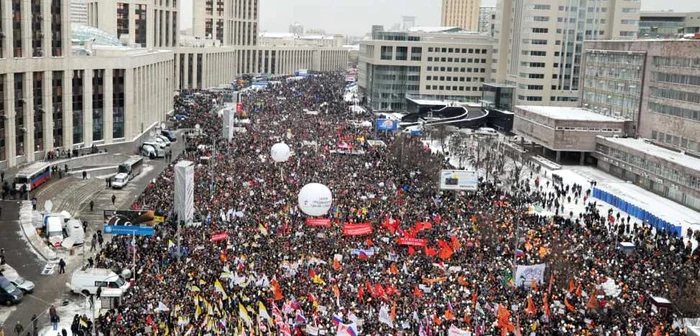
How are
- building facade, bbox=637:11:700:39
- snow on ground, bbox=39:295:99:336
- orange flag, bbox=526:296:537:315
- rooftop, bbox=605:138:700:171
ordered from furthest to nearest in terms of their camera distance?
building facade, bbox=637:11:700:39 → rooftop, bbox=605:138:700:171 → orange flag, bbox=526:296:537:315 → snow on ground, bbox=39:295:99:336

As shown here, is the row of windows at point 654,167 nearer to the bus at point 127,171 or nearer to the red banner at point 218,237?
the red banner at point 218,237

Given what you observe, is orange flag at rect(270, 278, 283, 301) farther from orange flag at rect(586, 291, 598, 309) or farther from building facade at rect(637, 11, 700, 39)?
building facade at rect(637, 11, 700, 39)

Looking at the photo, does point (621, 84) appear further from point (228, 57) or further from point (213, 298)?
point (228, 57)

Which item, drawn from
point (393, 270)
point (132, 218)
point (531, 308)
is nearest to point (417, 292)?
point (393, 270)

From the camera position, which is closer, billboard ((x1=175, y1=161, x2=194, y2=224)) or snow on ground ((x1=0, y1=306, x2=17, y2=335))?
snow on ground ((x1=0, y1=306, x2=17, y2=335))

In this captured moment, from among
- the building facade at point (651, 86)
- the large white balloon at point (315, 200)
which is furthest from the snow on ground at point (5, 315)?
the building facade at point (651, 86)

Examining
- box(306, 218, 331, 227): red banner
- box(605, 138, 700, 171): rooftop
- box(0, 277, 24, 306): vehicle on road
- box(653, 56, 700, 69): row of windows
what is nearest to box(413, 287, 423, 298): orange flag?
box(306, 218, 331, 227): red banner
